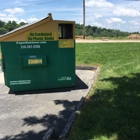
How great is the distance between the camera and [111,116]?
3664 mm

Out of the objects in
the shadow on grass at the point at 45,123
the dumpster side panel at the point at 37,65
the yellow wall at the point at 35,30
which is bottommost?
the shadow on grass at the point at 45,123

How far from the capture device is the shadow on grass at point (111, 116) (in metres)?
3.13

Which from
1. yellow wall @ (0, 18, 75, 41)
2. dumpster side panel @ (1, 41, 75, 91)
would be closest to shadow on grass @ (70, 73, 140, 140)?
dumpster side panel @ (1, 41, 75, 91)

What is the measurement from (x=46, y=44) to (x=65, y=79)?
1.29 m

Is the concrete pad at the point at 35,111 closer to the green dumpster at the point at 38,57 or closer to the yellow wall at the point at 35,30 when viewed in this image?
the green dumpster at the point at 38,57

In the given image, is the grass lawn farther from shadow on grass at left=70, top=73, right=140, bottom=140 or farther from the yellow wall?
the yellow wall

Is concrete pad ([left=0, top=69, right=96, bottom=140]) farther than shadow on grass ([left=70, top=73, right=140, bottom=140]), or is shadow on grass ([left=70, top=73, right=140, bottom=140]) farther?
concrete pad ([left=0, top=69, right=96, bottom=140])

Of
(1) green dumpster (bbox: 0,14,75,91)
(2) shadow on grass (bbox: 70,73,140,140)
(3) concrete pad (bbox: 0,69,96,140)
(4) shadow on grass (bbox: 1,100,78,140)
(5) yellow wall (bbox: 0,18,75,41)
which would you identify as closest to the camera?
(2) shadow on grass (bbox: 70,73,140,140)

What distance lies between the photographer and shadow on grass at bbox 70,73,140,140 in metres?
3.13

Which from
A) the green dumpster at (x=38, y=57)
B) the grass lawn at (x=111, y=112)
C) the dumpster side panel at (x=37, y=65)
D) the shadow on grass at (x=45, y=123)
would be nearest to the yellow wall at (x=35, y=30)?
the green dumpster at (x=38, y=57)

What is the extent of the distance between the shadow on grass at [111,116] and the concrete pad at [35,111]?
0.55 meters

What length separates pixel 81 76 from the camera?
25.2ft

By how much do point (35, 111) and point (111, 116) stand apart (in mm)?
1902

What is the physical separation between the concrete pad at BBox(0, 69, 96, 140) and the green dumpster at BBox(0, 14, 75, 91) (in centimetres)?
37
